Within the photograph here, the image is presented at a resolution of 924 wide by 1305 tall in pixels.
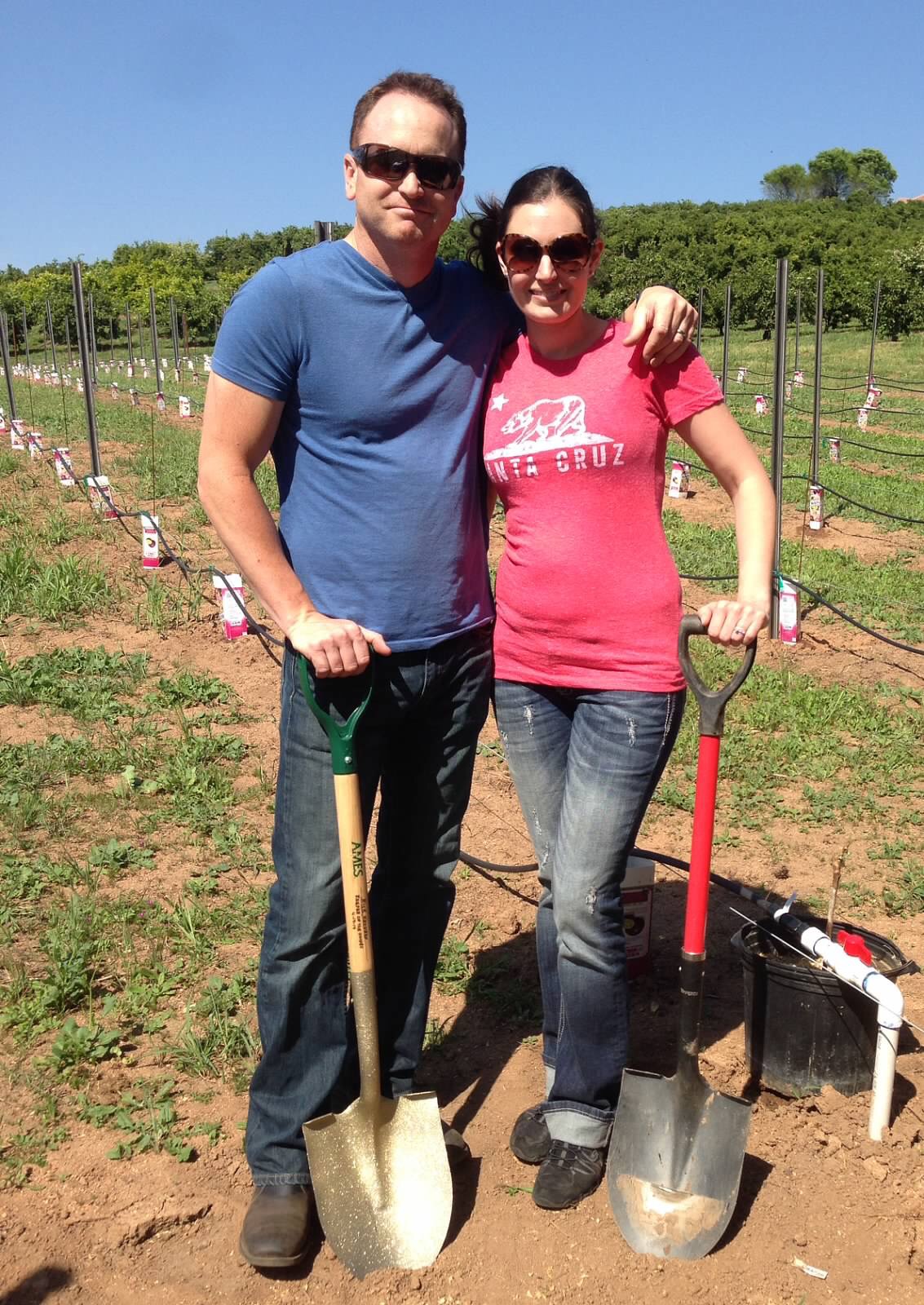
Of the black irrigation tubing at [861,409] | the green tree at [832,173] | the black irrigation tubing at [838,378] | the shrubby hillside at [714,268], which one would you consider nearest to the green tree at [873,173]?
the green tree at [832,173]

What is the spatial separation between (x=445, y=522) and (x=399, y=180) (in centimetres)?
60

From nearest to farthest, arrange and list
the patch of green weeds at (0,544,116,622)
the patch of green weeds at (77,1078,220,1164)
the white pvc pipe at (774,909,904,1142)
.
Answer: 1. the white pvc pipe at (774,909,904,1142)
2. the patch of green weeds at (77,1078,220,1164)
3. the patch of green weeds at (0,544,116,622)

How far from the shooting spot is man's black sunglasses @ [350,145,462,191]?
1.98 meters

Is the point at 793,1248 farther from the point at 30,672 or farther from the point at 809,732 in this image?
the point at 30,672

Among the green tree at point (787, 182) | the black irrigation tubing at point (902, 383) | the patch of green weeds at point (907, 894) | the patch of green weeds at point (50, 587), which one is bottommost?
the patch of green weeds at point (907, 894)

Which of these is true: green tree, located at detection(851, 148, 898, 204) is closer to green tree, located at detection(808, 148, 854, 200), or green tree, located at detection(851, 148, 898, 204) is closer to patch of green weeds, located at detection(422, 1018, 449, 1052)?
green tree, located at detection(808, 148, 854, 200)

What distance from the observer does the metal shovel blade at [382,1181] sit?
215cm

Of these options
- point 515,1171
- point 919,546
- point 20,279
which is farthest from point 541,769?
point 20,279

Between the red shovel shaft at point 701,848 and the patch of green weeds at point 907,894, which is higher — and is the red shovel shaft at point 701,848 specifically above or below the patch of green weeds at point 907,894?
above

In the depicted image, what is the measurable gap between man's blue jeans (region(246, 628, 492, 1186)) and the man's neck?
2.25 feet

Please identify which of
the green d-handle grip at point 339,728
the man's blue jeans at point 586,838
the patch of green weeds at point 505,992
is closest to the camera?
the green d-handle grip at point 339,728

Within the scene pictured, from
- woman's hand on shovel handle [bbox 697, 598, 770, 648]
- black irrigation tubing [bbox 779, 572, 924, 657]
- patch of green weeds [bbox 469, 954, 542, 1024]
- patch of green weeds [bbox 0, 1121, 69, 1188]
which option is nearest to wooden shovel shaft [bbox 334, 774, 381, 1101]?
woman's hand on shovel handle [bbox 697, 598, 770, 648]

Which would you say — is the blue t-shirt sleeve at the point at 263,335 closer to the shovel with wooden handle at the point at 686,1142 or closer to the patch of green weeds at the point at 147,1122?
the shovel with wooden handle at the point at 686,1142

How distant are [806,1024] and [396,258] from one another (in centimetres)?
192
